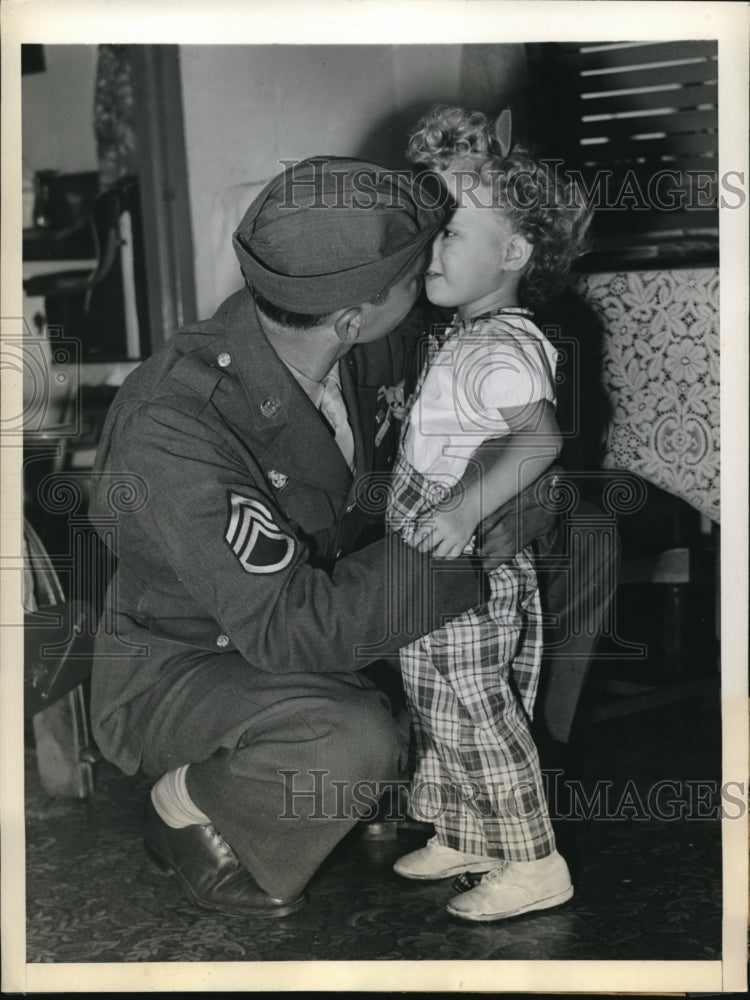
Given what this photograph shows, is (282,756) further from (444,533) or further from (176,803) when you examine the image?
(444,533)

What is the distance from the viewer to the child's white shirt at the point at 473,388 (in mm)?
1550

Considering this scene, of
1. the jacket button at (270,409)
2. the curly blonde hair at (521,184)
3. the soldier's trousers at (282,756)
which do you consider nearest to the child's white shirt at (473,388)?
the curly blonde hair at (521,184)

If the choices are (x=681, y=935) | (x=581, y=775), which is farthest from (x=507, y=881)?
(x=581, y=775)

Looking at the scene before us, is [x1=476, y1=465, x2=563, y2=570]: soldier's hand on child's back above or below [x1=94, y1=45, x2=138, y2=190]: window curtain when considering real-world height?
below

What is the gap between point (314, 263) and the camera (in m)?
1.43

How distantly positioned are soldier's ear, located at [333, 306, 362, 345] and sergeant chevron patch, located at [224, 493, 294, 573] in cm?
28

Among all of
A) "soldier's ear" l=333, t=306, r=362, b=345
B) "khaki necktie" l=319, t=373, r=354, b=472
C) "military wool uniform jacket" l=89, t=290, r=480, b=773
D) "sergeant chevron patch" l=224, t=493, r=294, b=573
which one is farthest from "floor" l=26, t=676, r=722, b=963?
"soldier's ear" l=333, t=306, r=362, b=345

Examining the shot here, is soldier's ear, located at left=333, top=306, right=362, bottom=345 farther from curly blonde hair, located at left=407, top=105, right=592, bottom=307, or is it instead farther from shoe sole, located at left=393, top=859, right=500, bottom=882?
shoe sole, located at left=393, top=859, right=500, bottom=882

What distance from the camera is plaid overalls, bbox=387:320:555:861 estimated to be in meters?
1.57

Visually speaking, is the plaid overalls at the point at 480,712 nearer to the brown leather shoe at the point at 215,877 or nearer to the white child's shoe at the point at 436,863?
the white child's shoe at the point at 436,863

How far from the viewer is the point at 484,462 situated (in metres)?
1.56

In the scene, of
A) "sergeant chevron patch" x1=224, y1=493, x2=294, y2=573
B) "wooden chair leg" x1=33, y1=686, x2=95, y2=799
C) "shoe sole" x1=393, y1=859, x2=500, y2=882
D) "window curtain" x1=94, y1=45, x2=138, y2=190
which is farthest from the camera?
"window curtain" x1=94, y1=45, x2=138, y2=190

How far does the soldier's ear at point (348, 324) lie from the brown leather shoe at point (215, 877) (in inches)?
29.1

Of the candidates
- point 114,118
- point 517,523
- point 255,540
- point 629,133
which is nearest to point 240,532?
point 255,540
